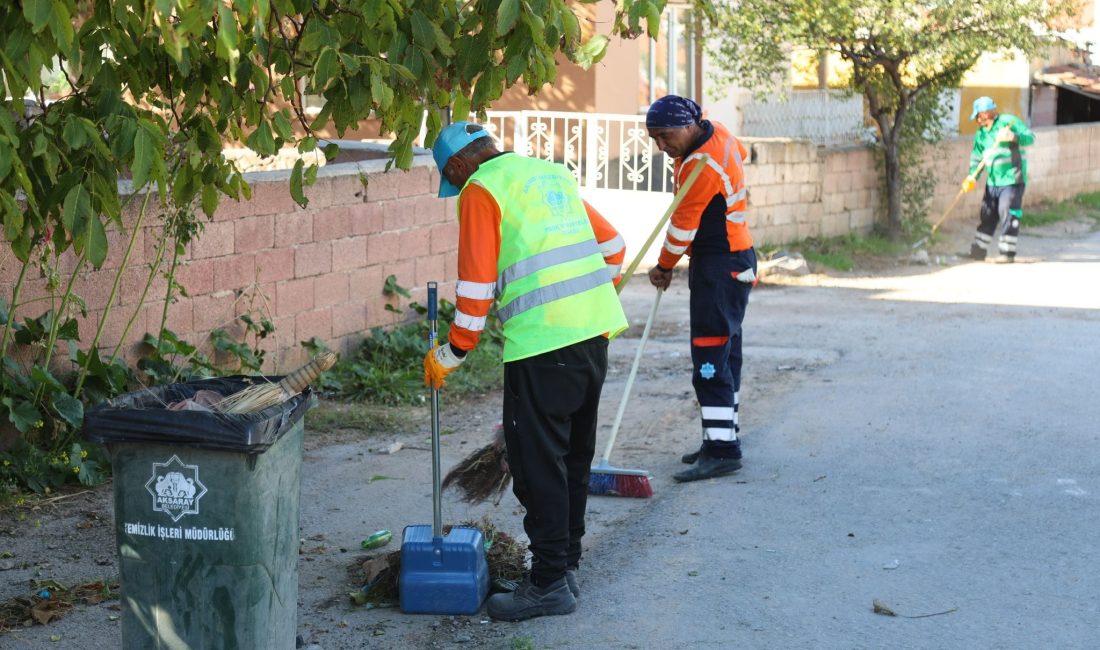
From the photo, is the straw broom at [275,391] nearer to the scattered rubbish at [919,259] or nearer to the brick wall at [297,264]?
the brick wall at [297,264]

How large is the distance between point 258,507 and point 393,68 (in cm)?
137

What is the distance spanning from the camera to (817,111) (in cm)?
1966

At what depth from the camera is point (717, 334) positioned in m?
6.28

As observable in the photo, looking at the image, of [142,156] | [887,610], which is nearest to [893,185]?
[887,610]

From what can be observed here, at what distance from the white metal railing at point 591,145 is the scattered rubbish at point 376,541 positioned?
888cm

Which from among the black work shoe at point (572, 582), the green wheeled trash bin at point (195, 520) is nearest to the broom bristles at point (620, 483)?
the black work shoe at point (572, 582)

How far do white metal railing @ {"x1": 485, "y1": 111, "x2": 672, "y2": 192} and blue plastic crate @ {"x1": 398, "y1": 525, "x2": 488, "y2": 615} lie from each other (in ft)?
31.4

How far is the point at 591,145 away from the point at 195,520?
11.4m

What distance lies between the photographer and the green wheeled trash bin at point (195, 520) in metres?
3.65

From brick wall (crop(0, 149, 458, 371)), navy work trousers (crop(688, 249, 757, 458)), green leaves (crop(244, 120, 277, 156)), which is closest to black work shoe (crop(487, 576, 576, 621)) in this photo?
green leaves (crop(244, 120, 277, 156))

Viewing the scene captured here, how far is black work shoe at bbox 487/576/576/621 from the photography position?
4586 mm

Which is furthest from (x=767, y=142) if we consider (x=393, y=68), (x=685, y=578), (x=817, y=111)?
(x=393, y=68)

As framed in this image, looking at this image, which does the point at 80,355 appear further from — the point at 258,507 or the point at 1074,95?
the point at 1074,95

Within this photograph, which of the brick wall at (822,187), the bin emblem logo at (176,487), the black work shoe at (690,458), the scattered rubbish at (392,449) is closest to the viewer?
the bin emblem logo at (176,487)
